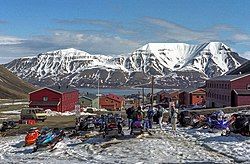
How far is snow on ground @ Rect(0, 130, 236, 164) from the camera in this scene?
1995cm

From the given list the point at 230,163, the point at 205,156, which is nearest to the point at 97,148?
the point at 205,156

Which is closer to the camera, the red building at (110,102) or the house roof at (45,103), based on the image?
the house roof at (45,103)

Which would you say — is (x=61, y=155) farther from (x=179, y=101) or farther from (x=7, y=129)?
(x=179, y=101)

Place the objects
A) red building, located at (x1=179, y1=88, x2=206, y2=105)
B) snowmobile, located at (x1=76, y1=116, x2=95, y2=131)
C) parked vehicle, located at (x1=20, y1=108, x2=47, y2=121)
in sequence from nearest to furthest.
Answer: snowmobile, located at (x1=76, y1=116, x2=95, y2=131), parked vehicle, located at (x1=20, y1=108, x2=47, y2=121), red building, located at (x1=179, y1=88, x2=206, y2=105)

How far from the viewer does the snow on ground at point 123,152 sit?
20.0 m

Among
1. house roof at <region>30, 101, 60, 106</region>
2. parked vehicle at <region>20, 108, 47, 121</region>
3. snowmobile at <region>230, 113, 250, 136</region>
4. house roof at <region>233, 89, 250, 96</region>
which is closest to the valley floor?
snowmobile at <region>230, 113, 250, 136</region>

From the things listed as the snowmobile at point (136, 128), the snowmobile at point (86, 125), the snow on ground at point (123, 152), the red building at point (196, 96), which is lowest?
the snow on ground at point (123, 152)

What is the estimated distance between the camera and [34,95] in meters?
92.8

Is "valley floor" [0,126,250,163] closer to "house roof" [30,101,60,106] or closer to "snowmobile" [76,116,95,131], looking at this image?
"snowmobile" [76,116,95,131]

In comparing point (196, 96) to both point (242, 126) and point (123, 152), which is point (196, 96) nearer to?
point (242, 126)

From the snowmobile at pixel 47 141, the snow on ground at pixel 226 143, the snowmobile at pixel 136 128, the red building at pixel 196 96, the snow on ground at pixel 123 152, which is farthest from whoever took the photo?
the red building at pixel 196 96

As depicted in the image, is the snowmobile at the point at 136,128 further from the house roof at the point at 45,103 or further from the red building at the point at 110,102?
the red building at the point at 110,102

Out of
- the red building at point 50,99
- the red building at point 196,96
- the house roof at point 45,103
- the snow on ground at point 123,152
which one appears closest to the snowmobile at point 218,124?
the snow on ground at point 123,152

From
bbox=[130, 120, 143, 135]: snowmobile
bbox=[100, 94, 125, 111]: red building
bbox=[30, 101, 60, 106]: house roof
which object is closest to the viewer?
bbox=[130, 120, 143, 135]: snowmobile
